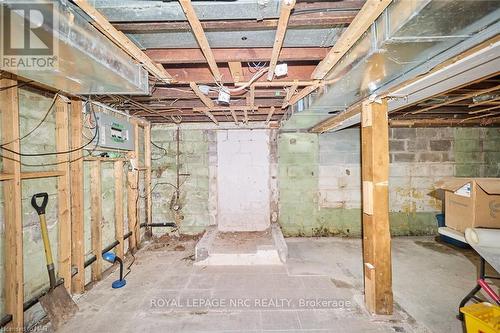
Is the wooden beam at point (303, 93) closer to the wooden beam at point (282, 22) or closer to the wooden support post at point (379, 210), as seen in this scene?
the wooden support post at point (379, 210)

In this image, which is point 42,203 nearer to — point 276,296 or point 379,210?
point 276,296

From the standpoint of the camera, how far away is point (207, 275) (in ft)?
10.7

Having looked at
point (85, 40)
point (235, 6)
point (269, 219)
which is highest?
point (235, 6)

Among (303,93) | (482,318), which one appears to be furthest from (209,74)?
(482,318)

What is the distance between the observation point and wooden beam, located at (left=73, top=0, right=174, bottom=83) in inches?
50.5

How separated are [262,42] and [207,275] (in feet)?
9.52

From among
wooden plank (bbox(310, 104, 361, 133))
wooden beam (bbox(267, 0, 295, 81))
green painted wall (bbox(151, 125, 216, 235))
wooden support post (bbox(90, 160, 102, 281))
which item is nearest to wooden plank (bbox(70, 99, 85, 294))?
wooden support post (bbox(90, 160, 102, 281))

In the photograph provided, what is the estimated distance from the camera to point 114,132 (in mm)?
3457

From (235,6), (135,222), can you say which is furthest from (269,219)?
(235,6)

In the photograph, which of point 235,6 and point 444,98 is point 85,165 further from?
point 444,98

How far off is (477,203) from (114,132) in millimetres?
4058

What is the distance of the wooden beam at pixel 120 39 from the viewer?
1281 millimetres

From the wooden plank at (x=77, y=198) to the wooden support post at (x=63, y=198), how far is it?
0.49 ft

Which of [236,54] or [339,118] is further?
[339,118]
